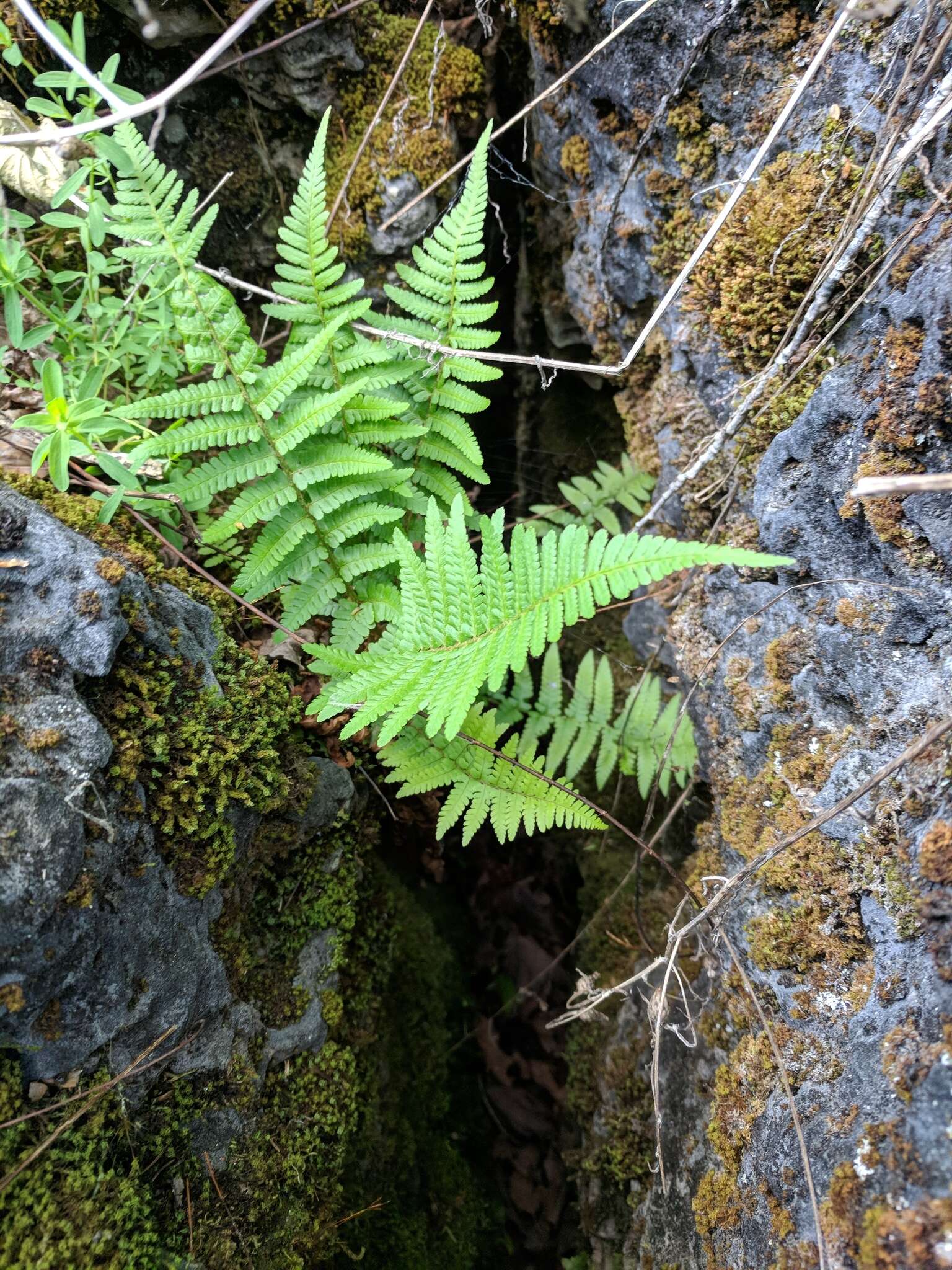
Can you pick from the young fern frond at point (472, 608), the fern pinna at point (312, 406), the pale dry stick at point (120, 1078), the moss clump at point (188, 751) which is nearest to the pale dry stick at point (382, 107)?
the fern pinna at point (312, 406)

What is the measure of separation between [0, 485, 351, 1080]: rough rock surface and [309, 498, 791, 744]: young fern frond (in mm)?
654

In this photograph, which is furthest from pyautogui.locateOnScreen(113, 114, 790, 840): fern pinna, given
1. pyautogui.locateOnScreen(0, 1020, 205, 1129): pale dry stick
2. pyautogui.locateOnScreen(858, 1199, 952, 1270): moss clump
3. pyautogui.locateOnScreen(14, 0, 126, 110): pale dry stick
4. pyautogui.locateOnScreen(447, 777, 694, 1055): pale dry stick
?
pyautogui.locateOnScreen(858, 1199, 952, 1270): moss clump

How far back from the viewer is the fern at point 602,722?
3260 mm

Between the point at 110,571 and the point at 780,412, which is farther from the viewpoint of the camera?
the point at 780,412

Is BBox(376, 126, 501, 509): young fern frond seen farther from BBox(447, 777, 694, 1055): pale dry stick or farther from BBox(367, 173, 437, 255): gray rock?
BBox(447, 777, 694, 1055): pale dry stick

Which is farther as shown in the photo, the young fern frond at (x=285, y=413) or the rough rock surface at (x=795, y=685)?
the young fern frond at (x=285, y=413)

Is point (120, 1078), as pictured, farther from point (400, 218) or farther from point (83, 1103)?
point (400, 218)

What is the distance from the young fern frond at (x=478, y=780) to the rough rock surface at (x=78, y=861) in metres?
0.80

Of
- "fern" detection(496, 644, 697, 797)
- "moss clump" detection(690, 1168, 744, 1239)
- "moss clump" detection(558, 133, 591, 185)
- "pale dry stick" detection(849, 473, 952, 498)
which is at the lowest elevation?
"moss clump" detection(690, 1168, 744, 1239)

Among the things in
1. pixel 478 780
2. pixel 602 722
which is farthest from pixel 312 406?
pixel 602 722

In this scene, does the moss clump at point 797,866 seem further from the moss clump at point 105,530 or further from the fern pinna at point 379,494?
the moss clump at point 105,530

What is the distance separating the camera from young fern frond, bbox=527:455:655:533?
3443 mm

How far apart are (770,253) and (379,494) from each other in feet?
5.35

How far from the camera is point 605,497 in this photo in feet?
11.9
